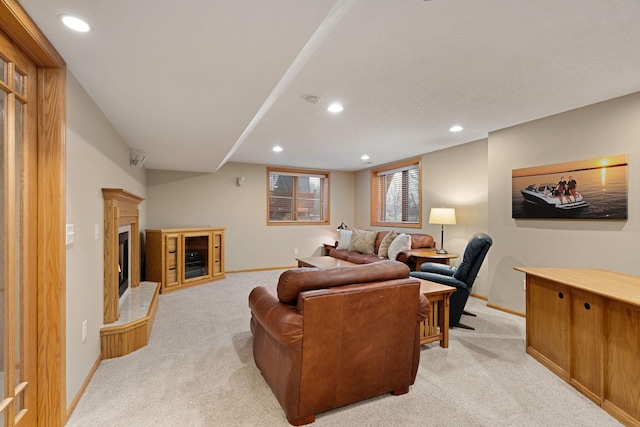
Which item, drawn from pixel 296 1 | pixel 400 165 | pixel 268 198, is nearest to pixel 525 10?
pixel 296 1

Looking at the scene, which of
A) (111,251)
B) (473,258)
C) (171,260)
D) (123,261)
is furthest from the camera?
(171,260)

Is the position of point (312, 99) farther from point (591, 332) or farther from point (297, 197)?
point (297, 197)

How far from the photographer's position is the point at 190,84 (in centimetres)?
195

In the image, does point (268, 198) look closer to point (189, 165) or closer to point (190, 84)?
point (189, 165)

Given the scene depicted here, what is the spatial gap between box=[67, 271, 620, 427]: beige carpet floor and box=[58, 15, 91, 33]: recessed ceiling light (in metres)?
2.07

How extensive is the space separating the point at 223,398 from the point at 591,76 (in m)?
3.55

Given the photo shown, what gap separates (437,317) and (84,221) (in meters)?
2.95

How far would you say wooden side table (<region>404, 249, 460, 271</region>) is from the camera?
435 cm

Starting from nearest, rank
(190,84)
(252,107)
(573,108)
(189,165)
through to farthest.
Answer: (190,84), (252,107), (573,108), (189,165)

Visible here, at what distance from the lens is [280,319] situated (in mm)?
1653

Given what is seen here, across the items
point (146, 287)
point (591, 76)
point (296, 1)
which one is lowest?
point (146, 287)

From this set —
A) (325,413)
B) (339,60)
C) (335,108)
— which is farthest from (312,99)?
(325,413)

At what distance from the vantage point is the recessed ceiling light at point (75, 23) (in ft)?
4.27

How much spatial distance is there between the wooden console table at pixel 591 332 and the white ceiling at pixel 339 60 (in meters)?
1.52
